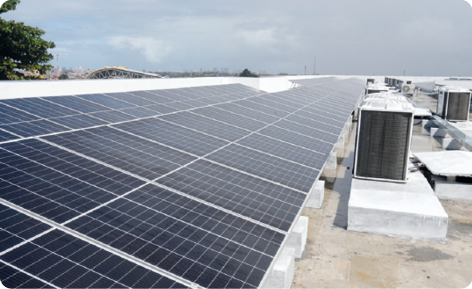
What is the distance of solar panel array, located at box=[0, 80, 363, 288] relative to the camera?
5.69m

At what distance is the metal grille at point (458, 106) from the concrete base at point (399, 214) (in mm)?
24639

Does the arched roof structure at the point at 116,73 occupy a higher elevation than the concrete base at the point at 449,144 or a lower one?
higher

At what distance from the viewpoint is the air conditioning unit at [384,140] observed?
1688 cm

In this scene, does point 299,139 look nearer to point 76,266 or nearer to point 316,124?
point 316,124

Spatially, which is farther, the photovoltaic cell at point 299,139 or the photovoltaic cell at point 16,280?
the photovoltaic cell at point 299,139

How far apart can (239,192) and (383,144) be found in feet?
34.5

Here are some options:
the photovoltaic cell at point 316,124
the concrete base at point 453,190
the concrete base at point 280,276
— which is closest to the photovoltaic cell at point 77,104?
the concrete base at point 280,276

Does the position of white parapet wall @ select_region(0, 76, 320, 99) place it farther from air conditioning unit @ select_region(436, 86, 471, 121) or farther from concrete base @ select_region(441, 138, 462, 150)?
air conditioning unit @ select_region(436, 86, 471, 121)

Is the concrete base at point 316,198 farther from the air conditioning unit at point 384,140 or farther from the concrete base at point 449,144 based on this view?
the concrete base at point 449,144

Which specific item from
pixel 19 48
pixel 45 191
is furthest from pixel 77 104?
pixel 19 48

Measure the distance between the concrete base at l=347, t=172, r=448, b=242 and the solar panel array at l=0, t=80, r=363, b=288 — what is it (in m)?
2.84

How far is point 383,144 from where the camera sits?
17.2 metres

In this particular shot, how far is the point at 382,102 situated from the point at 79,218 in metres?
15.2

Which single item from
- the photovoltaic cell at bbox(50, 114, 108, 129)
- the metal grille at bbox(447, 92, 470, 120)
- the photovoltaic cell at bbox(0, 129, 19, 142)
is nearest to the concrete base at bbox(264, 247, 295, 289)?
the photovoltaic cell at bbox(50, 114, 108, 129)
